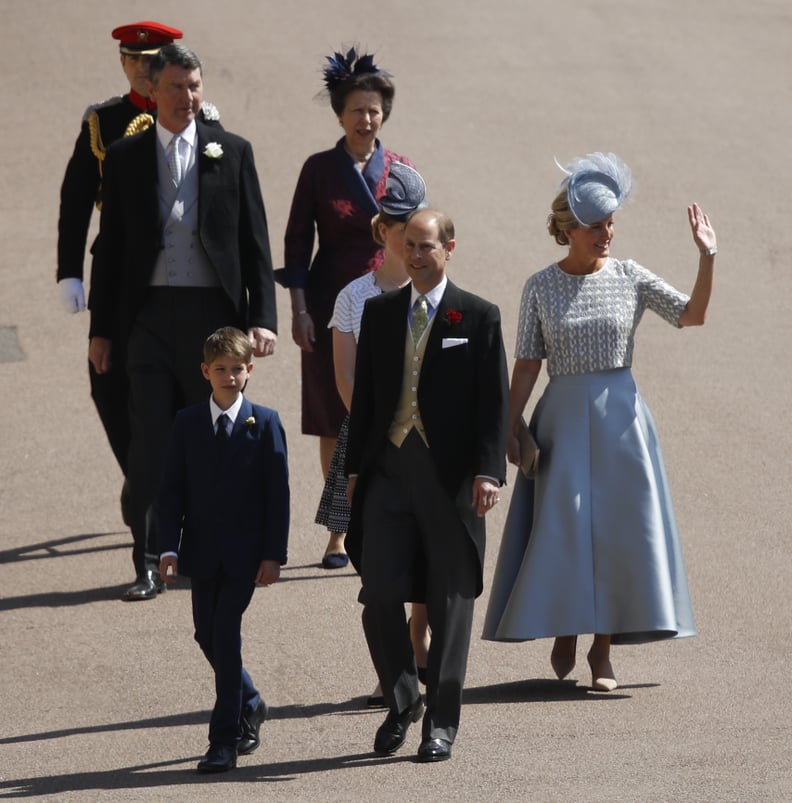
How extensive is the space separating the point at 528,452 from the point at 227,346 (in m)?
1.25

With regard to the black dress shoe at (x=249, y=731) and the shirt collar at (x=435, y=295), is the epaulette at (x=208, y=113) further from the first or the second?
the black dress shoe at (x=249, y=731)

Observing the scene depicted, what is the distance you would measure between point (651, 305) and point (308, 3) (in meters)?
10.3

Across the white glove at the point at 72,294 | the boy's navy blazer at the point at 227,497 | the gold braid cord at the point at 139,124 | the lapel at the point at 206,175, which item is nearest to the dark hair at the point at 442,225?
the boy's navy blazer at the point at 227,497

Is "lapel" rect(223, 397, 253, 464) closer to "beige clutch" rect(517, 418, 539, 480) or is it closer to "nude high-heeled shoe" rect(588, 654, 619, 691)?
"beige clutch" rect(517, 418, 539, 480)

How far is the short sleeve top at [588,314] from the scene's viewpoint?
21.1ft

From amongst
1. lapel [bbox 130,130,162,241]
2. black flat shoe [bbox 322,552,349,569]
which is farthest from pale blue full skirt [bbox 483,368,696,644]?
lapel [bbox 130,130,162,241]

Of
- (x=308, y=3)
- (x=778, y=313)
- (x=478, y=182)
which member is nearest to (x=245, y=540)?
(x=778, y=313)

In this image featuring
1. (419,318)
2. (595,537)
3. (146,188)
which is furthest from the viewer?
(146,188)

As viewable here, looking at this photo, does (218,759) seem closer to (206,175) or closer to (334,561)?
(334,561)

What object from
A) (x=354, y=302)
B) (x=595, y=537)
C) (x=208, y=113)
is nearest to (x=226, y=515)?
(x=354, y=302)

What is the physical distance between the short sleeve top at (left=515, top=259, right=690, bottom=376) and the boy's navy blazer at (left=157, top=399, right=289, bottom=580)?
3.83 feet

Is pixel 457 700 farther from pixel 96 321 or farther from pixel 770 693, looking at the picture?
pixel 96 321

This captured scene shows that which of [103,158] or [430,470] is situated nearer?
[430,470]

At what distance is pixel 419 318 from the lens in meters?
5.75
